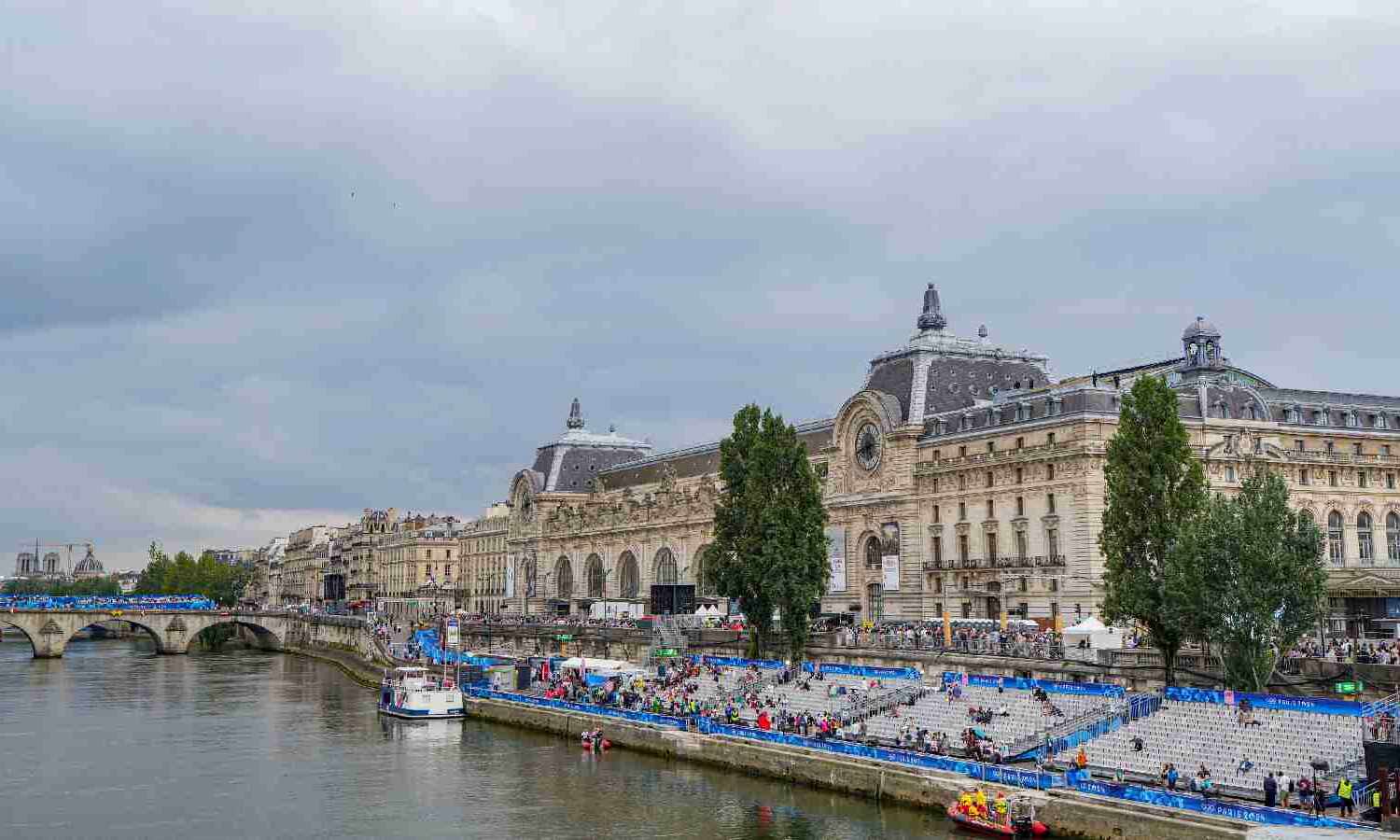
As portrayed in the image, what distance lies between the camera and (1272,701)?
50281 mm

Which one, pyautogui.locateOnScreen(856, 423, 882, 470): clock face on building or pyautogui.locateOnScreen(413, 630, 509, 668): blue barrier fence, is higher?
pyautogui.locateOnScreen(856, 423, 882, 470): clock face on building

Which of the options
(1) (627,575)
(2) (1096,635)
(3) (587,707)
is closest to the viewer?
(2) (1096,635)

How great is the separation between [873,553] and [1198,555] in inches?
2095

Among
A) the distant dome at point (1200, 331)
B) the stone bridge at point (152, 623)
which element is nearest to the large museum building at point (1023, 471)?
the distant dome at point (1200, 331)

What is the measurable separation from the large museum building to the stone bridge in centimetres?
7021

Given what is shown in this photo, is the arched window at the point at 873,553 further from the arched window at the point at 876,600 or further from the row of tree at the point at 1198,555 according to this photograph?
the row of tree at the point at 1198,555

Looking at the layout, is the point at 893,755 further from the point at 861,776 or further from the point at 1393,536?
the point at 1393,536

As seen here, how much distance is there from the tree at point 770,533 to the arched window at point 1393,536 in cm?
4017

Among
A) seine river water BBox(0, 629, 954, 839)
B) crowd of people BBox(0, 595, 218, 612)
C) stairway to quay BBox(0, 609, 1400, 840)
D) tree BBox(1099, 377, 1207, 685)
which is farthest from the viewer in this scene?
crowd of people BBox(0, 595, 218, 612)

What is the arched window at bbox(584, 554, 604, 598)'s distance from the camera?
509ft

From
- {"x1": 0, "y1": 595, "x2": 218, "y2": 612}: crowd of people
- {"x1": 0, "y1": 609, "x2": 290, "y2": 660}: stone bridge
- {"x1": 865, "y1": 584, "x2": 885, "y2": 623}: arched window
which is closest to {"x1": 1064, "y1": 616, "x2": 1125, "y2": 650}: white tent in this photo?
{"x1": 865, "y1": 584, "x2": 885, "y2": 623}: arched window

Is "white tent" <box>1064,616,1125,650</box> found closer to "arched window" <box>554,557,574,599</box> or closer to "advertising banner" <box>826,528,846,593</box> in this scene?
"advertising banner" <box>826,528,846,593</box>

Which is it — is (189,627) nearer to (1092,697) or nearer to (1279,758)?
(1092,697)

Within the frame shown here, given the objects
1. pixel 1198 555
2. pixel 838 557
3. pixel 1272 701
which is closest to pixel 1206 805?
pixel 1272 701
